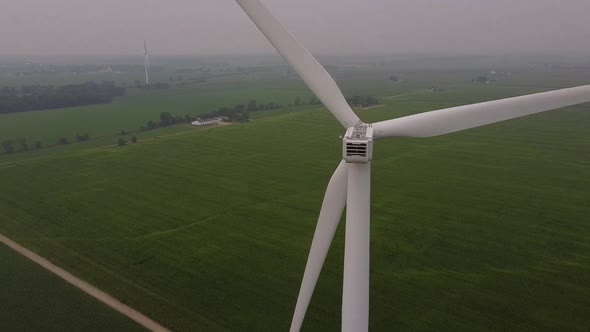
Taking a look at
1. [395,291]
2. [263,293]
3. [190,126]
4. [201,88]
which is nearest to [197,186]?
[263,293]

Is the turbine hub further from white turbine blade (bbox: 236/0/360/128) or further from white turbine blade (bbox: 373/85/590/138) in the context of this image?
white turbine blade (bbox: 236/0/360/128)

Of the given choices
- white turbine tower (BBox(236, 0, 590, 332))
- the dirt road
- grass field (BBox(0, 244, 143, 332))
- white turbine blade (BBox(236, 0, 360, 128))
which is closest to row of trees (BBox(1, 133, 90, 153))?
the dirt road

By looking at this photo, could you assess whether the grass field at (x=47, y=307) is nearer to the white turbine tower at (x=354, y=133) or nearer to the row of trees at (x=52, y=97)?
the white turbine tower at (x=354, y=133)

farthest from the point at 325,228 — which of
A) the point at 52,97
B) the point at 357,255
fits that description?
the point at 52,97

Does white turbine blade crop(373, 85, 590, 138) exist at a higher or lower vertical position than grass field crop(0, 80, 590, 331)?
higher

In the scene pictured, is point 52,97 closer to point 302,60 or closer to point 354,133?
point 302,60

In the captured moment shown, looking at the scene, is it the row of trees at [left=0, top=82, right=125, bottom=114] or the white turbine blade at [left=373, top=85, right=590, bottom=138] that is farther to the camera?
the row of trees at [left=0, top=82, right=125, bottom=114]

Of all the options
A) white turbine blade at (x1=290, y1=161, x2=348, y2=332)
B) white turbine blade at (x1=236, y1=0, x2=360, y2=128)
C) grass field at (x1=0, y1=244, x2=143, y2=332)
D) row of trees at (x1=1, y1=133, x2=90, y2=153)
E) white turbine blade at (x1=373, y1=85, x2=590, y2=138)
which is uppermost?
white turbine blade at (x1=236, y1=0, x2=360, y2=128)
